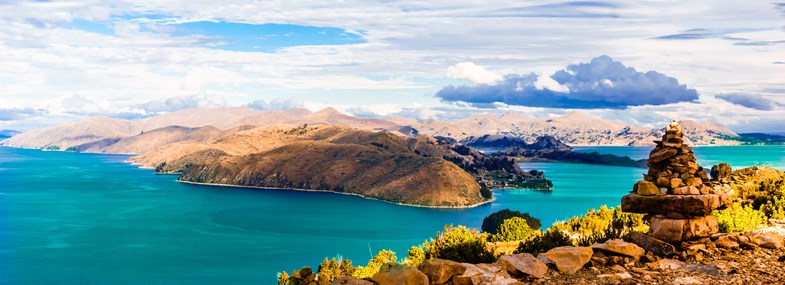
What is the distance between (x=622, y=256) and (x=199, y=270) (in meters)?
113

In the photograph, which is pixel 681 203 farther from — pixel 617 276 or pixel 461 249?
pixel 461 249

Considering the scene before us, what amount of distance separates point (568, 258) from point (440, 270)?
4.43 m

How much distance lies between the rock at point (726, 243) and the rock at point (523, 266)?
6602 mm

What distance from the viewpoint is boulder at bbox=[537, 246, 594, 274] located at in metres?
17.8

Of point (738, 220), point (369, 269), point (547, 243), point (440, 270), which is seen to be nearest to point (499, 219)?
point (369, 269)

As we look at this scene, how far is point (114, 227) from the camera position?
179500mm

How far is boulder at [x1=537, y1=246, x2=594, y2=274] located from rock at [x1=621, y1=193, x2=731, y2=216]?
3.81m

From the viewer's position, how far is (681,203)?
20.5 metres

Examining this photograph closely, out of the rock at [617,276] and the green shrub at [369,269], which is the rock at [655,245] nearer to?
the rock at [617,276]

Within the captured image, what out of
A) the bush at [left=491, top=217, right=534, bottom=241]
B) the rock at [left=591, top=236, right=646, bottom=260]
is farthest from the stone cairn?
the bush at [left=491, top=217, right=534, bottom=241]

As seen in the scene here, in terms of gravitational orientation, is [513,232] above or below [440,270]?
below

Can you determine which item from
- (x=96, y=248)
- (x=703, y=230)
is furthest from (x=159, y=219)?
(x=703, y=230)

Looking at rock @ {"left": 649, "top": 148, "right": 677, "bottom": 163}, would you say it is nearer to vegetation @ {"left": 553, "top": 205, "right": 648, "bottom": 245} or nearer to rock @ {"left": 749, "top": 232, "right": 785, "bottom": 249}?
rock @ {"left": 749, "top": 232, "right": 785, "bottom": 249}

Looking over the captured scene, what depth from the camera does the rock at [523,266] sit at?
677 inches
